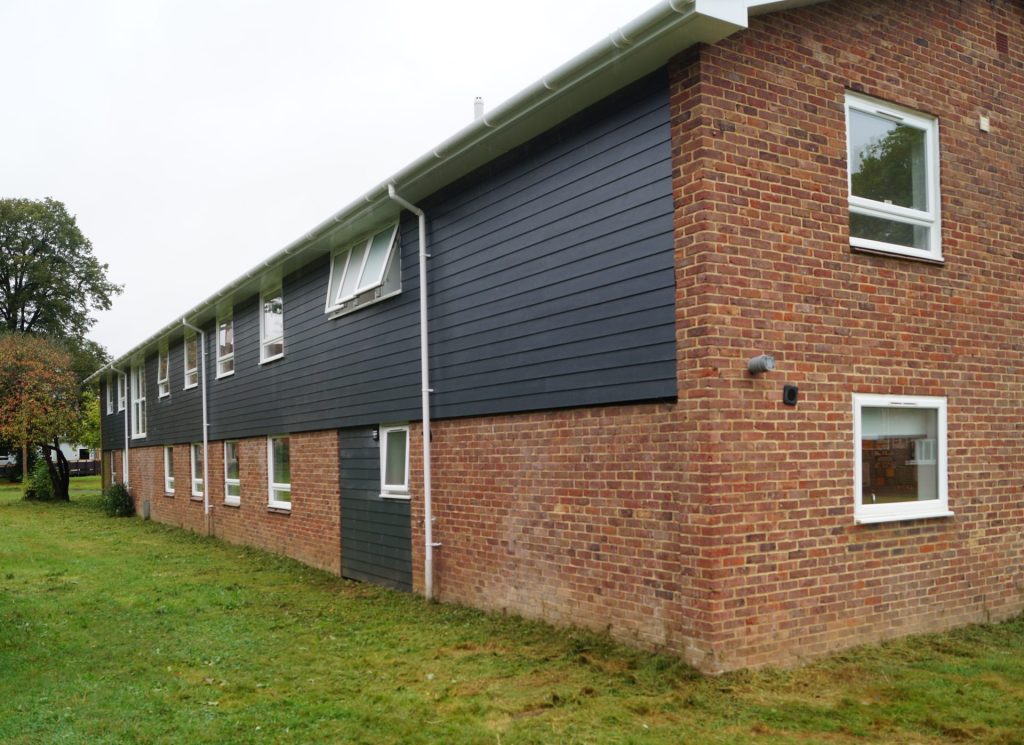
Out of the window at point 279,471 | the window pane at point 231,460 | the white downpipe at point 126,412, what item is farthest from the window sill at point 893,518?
the white downpipe at point 126,412

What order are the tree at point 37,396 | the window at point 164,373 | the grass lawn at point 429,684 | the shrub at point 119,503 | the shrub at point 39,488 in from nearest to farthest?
the grass lawn at point 429,684 → the window at point 164,373 → the shrub at point 119,503 → the tree at point 37,396 → the shrub at point 39,488

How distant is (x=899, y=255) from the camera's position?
7.08 meters

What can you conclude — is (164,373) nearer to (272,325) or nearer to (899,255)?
Answer: (272,325)

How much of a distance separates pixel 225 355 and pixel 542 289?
37.5 ft

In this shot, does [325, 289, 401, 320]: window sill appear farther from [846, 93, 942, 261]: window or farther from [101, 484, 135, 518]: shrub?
[101, 484, 135, 518]: shrub

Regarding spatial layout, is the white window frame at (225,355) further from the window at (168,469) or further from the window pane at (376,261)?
the window pane at (376,261)

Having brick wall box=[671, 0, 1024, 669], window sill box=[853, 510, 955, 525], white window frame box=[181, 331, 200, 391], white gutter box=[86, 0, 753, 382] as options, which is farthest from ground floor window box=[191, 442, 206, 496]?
window sill box=[853, 510, 955, 525]

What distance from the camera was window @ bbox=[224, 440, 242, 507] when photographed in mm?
16531

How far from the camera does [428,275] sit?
9.73 meters

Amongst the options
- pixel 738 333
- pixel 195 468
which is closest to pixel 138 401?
pixel 195 468

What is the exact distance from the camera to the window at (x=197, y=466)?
19359 mm

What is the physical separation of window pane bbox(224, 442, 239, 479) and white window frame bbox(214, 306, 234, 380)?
1404 millimetres

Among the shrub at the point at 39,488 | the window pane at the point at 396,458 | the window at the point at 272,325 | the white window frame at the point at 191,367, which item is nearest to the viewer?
the window pane at the point at 396,458

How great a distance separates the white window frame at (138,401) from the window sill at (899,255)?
2222 centimetres
